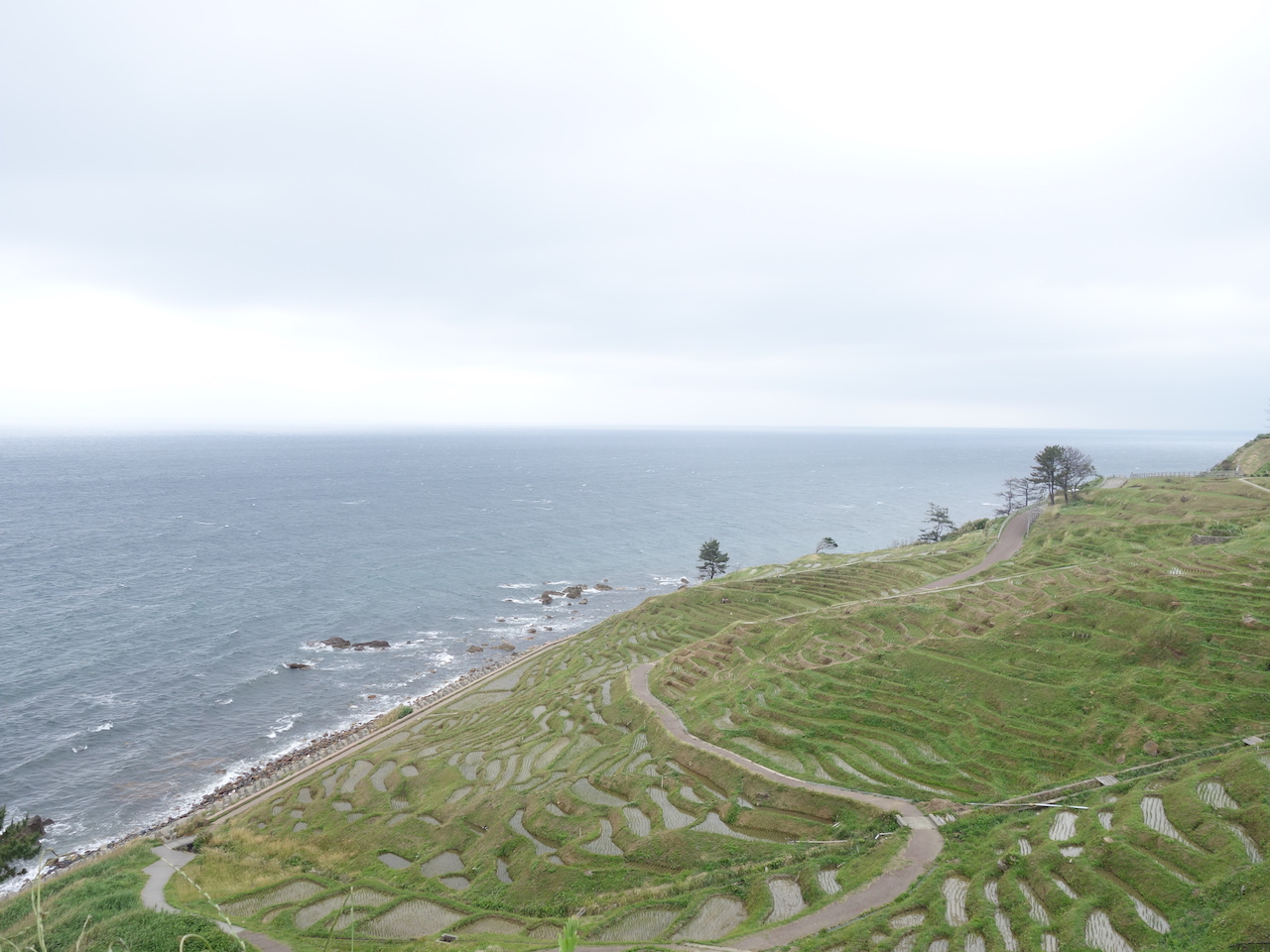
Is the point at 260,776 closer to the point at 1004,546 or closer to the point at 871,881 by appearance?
the point at 871,881

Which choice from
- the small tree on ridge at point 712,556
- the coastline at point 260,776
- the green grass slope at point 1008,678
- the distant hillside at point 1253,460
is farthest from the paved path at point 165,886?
the distant hillside at point 1253,460

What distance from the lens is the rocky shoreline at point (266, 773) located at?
172ft

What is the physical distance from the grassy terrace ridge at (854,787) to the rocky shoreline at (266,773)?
395 cm

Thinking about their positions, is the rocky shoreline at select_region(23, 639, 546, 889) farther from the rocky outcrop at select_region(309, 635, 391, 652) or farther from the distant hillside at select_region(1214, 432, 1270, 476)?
the distant hillside at select_region(1214, 432, 1270, 476)

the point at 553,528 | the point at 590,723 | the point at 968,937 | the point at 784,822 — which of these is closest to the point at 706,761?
the point at 784,822

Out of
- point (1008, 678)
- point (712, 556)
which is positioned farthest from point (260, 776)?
point (712, 556)

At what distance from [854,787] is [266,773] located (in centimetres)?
5624

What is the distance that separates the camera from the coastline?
5103 cm

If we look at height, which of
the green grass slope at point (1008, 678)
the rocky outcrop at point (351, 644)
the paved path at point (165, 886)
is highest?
the green grass slope at point (1008, 678)

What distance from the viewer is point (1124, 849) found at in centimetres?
2964

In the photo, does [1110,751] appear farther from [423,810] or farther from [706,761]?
[423,810]

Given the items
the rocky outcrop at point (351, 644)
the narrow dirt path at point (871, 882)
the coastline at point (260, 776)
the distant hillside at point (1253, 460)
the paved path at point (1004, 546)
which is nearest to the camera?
the narrow dirt path at point (871, 882)

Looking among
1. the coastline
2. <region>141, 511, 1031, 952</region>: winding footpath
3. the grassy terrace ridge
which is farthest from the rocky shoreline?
the grassy terrace ridge

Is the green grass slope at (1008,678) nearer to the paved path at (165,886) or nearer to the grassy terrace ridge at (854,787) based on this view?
the grassy terrace ridge at (854,787)
